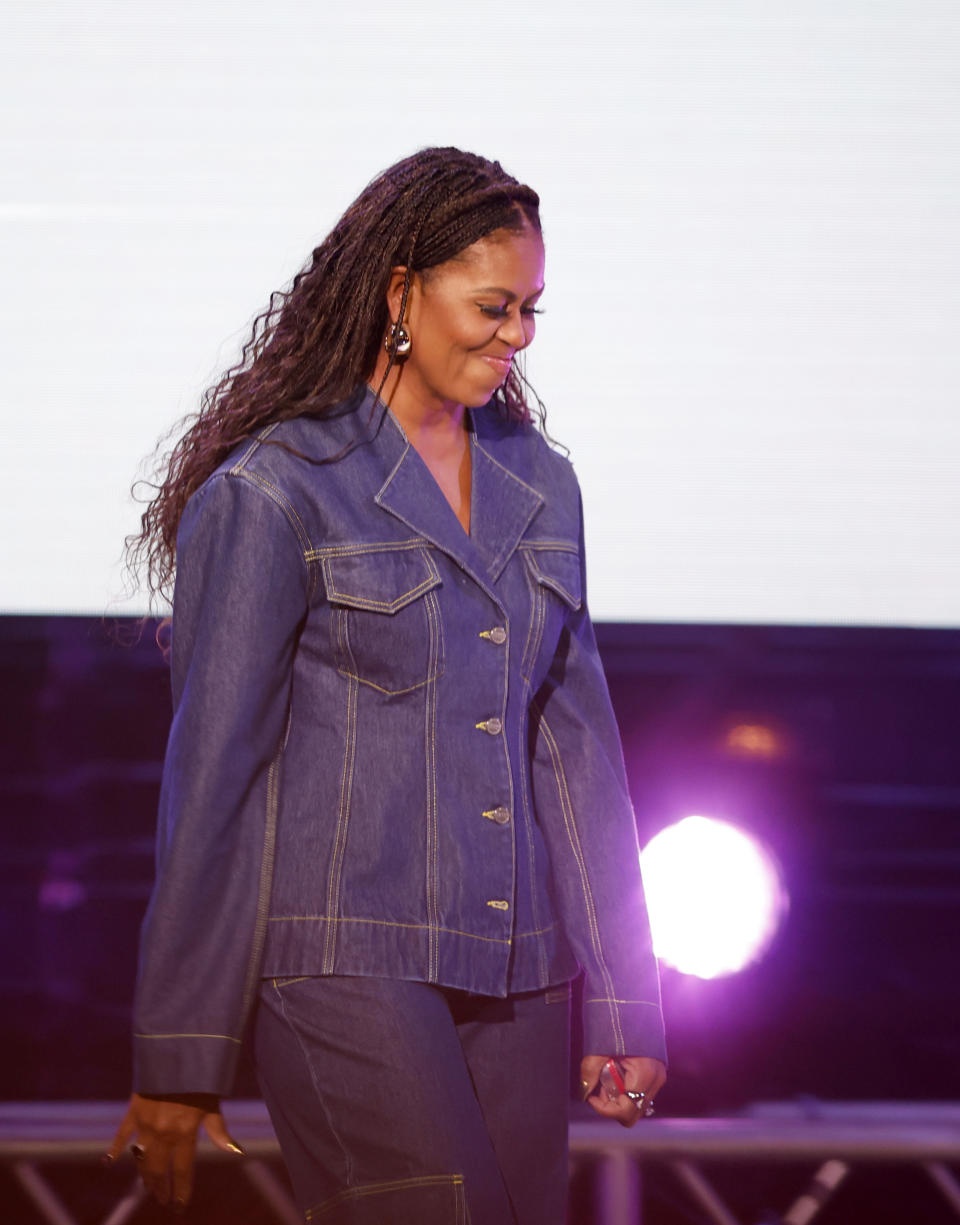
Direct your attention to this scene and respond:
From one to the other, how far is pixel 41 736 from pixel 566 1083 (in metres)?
1.30

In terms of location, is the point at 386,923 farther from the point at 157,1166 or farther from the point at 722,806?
the point at 722,806

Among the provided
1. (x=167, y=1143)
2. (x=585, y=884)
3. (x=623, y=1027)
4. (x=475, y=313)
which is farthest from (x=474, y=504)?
(x=167, y=1143)

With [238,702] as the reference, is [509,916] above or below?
below

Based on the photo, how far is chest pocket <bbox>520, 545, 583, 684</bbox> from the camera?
→ 1.24 meters

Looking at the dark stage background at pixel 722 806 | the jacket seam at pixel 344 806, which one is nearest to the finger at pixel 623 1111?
the jacket seam at pixel 344 806

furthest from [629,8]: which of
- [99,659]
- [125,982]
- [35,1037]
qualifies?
[35,1037]

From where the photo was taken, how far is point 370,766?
1104 millimetres

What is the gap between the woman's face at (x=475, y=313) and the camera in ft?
3.91

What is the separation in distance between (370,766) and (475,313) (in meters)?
0.44

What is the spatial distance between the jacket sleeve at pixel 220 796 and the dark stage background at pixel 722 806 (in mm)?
1101

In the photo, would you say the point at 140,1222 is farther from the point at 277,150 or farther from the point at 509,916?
the point at 277,150

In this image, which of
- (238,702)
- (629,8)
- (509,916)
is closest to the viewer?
(238,702)

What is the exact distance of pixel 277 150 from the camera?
2.00m

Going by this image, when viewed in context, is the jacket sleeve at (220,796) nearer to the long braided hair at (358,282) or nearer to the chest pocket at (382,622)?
the chest pocket at (382,622)
